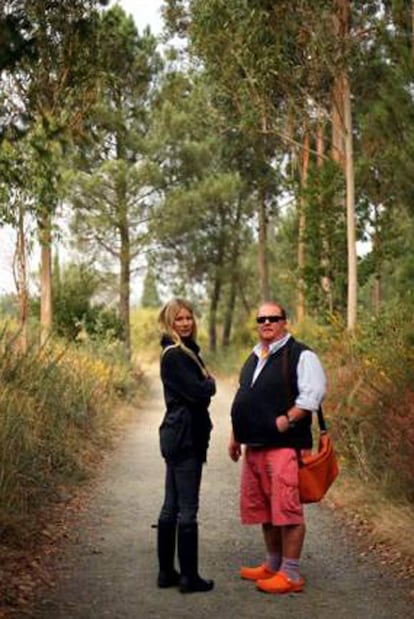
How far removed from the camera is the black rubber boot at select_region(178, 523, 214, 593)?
552 cm

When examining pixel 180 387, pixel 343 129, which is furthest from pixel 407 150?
pixel 180 387

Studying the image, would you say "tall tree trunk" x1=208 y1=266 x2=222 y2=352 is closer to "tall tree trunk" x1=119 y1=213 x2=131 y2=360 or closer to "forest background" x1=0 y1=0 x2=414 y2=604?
"forest background" x1=0 y1=0 x2=414 y2=604

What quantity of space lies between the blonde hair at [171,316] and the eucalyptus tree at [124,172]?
22672 millimetres

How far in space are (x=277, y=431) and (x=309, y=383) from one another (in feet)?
1.26

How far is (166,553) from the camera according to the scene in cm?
567

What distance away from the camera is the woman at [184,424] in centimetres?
549

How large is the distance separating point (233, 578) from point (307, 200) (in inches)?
668

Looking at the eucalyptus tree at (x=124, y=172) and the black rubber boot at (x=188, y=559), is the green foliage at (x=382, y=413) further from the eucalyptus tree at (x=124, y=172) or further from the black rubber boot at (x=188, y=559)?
the eucalyptus tree at (x=124, y=172)

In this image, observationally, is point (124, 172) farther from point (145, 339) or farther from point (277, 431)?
point (277, 431)

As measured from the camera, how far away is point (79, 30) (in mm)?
5965

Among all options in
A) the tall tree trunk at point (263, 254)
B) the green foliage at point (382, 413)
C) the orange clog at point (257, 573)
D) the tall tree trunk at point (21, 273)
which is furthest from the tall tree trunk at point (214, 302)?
the orange clog at point (257, 573)

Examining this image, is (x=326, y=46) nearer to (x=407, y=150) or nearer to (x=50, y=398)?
(x=407, y=150)

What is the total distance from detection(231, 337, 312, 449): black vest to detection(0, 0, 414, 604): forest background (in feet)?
5.97

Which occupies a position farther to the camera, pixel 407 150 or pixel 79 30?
pixel 407 150
